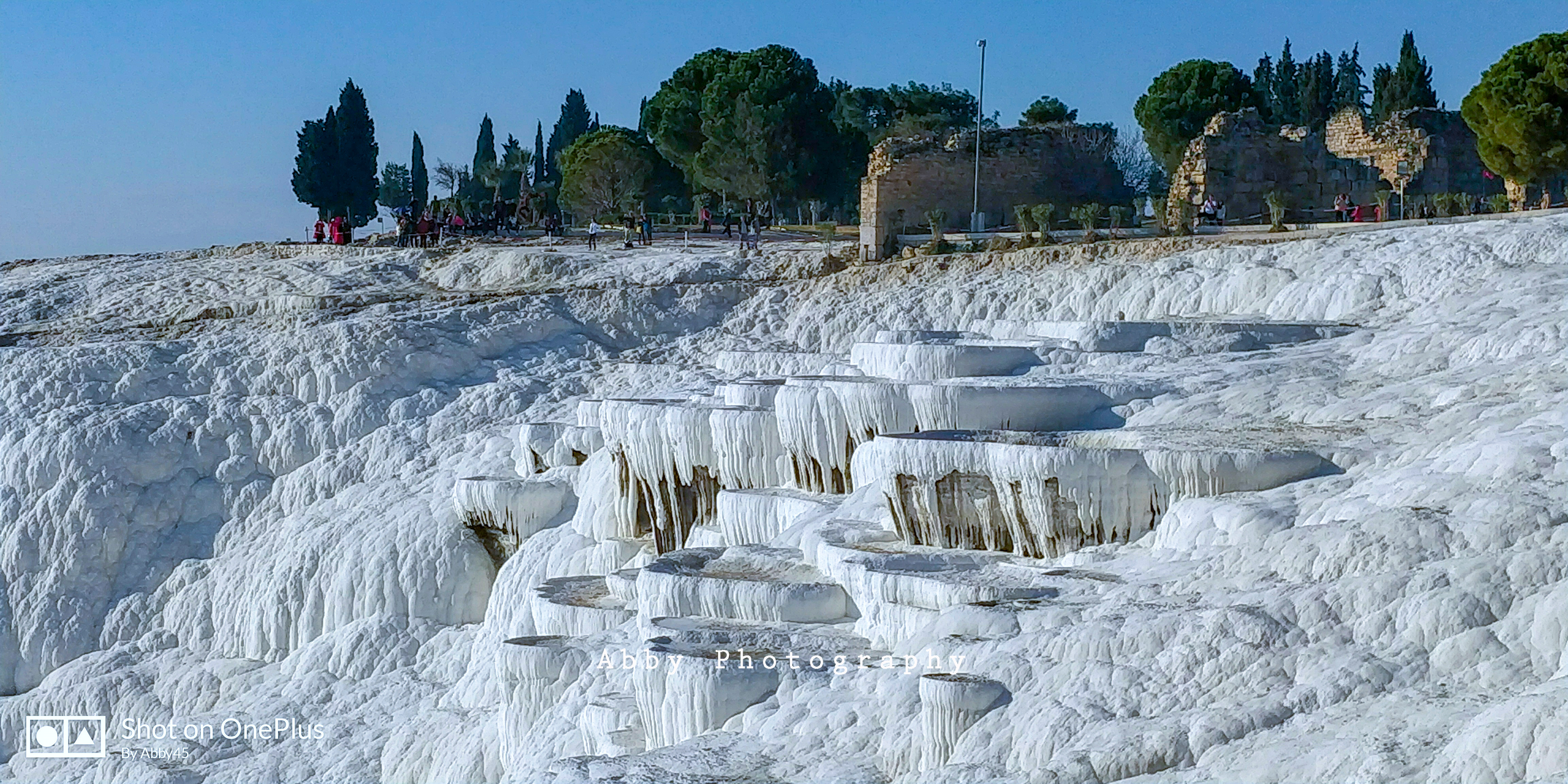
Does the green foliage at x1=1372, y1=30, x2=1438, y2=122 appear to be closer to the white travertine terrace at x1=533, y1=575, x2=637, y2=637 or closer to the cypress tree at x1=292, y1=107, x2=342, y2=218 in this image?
the cypress tree at x1=292, y1=107, x2=342, y2=218

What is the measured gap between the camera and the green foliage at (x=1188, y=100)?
97.3ft

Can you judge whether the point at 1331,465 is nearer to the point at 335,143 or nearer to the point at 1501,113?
the point at 1501,113

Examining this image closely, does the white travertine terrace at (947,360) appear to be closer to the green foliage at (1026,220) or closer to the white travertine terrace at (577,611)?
the white travertine terrace at (577,611)

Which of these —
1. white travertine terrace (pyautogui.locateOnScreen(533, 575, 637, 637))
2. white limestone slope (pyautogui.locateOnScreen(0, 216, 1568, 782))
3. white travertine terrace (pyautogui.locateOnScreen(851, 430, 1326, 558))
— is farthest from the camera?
white travertine terrace (pyautogui.locateOnScreen(533, 575, 637, 637))

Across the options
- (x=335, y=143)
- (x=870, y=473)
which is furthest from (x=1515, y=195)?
(x=335, y=143)

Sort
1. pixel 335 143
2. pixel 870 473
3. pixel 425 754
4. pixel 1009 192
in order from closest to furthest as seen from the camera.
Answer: pixel 870 473 → pixel 425 754 → pixel 1009 192 → pixel 335 143

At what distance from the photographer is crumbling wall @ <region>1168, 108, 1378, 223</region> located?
22.3 m

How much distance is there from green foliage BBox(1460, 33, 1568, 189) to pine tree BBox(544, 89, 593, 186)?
32.6 metres

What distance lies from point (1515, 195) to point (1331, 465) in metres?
14.7

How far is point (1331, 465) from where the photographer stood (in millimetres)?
9445

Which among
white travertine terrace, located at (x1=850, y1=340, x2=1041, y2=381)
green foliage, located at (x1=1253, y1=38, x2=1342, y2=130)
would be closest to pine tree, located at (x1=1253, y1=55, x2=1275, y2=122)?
green foliage, located at (x1=1253, y1=38, x2=1342, y2=130)

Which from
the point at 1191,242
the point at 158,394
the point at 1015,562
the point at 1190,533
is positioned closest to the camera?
the point at 1190,533

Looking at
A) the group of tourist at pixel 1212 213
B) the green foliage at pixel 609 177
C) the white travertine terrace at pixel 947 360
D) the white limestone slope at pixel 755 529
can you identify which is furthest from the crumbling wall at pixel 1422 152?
the green foliage at pixel 609 177

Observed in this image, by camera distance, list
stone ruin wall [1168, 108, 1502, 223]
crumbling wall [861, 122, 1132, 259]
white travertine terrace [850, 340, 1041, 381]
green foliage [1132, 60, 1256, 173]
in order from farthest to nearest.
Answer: green foliage [1132, 60, 1256, 173] < stone ruin wall [1168, 108, 1502, 223] < crumbling wall [861, 122, 1132, 259] < white travertine terrace [850, 340, 1041, 381]
